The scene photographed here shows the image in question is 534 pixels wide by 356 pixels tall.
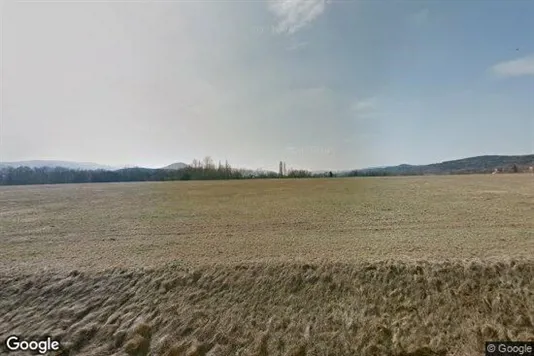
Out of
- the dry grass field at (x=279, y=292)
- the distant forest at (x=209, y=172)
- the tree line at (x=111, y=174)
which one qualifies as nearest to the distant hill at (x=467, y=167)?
the distant forest at (x=209, y=172)

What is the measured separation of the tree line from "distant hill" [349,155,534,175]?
16.7m

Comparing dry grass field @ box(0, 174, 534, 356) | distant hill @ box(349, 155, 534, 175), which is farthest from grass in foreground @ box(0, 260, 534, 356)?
distant hill @ box(349, 155, 534, 175)

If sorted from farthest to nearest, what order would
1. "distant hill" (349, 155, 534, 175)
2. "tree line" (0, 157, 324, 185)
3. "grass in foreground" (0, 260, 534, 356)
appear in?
"distant hill" (349, 155, 534, 175) → "tree line" (0, 157, 324, 185) → "grass in foreground" (0, 260, 534, 356)

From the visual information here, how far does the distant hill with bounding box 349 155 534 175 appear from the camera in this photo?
5715 centimetres

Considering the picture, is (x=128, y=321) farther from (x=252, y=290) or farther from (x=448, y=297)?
(x=448, y=297)

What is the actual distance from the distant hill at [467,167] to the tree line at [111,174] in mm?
16681

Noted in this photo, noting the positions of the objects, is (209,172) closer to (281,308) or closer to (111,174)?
(111,174)

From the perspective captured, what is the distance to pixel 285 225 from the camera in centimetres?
970

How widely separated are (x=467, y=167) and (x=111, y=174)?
78012 mm

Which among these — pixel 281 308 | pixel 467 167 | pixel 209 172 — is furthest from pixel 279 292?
pixel 467 167

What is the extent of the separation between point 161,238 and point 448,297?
7417 mm

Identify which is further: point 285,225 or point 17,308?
point 285,225

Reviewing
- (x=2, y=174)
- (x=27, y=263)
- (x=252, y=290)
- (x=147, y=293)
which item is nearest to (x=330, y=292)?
(x=252, y=290)

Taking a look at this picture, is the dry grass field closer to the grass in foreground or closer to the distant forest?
the grass in foreground
